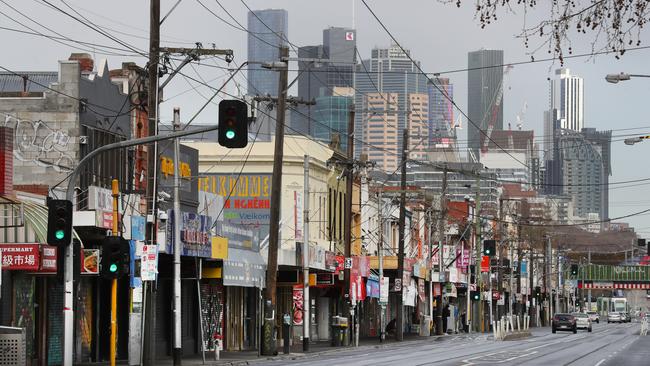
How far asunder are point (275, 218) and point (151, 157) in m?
9.97

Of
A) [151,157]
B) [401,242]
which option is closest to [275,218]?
[151,157]

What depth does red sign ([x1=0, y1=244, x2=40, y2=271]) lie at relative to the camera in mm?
36719

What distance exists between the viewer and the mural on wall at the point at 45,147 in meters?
43.6

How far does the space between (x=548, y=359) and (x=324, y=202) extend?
27.9 metres

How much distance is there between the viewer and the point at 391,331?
3526 inches

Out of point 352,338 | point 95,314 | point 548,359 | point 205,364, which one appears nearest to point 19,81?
point 95,314

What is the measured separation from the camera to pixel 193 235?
46875mm

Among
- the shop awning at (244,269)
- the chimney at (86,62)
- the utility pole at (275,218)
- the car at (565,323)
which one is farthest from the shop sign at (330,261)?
the car at (565,323)

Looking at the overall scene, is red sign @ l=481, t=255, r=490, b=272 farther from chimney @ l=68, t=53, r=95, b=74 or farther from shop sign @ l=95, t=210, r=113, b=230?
shop sign @ l=95, t=210, r=113, b=230

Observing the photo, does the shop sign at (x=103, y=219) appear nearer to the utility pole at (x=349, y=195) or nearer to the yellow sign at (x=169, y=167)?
the yellow sign at (x=169, y=167)

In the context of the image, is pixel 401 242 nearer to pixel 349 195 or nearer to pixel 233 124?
pixel 349 195

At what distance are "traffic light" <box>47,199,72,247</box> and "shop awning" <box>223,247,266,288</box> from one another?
21.2 metres

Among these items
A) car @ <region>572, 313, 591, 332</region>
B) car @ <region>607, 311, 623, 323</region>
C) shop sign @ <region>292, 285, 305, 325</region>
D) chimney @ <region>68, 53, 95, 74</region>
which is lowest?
car @ <region>607, 311, 623, 323</region>

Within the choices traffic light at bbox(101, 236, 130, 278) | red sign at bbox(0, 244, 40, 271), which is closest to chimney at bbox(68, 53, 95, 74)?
red sign at bbox(0, 244, 40, 271)
